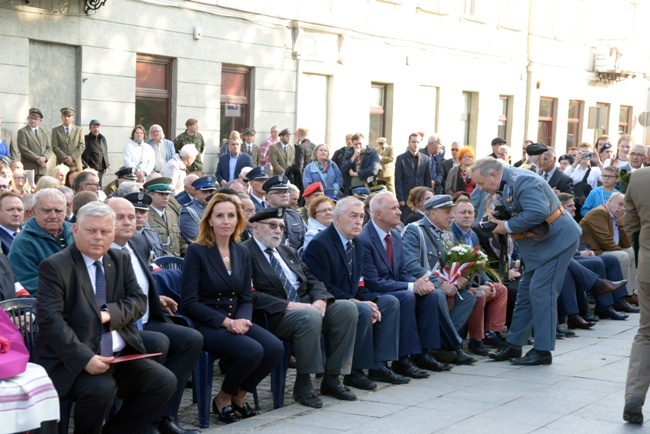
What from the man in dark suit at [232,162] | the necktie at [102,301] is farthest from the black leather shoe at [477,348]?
the man in dark suit at [232,162]

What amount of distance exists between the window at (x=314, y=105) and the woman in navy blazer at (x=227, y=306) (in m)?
14.5

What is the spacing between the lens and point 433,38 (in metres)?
27.0

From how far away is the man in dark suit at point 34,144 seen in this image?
15.8m

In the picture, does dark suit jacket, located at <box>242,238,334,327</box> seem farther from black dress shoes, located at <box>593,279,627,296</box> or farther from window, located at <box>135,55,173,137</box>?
window, located at <box>135,55,173,137</box>

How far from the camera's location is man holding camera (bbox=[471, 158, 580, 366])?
9641 millimetres

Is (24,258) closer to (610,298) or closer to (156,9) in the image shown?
(610,298)

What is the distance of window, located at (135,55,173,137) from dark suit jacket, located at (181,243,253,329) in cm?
1133

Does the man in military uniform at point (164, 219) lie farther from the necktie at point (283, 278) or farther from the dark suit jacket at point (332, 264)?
the necktie at point (283, 278)

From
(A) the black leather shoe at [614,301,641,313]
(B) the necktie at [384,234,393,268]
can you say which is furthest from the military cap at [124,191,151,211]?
(A) the black leather shoe at [614,301,641,313]

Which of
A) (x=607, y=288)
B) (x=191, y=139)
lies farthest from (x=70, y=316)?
(x=191, y=139)

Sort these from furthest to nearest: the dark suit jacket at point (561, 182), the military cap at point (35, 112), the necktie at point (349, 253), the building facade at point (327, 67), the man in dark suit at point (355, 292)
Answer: the building facade at point (327, 67)
the dark suit jacket at point (561, 182)
the military cap at point (35, 112)
the necktie at point (349, 253)
the man in dark suit at point (355, 292)

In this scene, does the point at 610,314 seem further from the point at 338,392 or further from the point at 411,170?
the point at 411,170

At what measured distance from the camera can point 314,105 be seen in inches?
910

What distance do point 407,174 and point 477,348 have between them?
955cm
